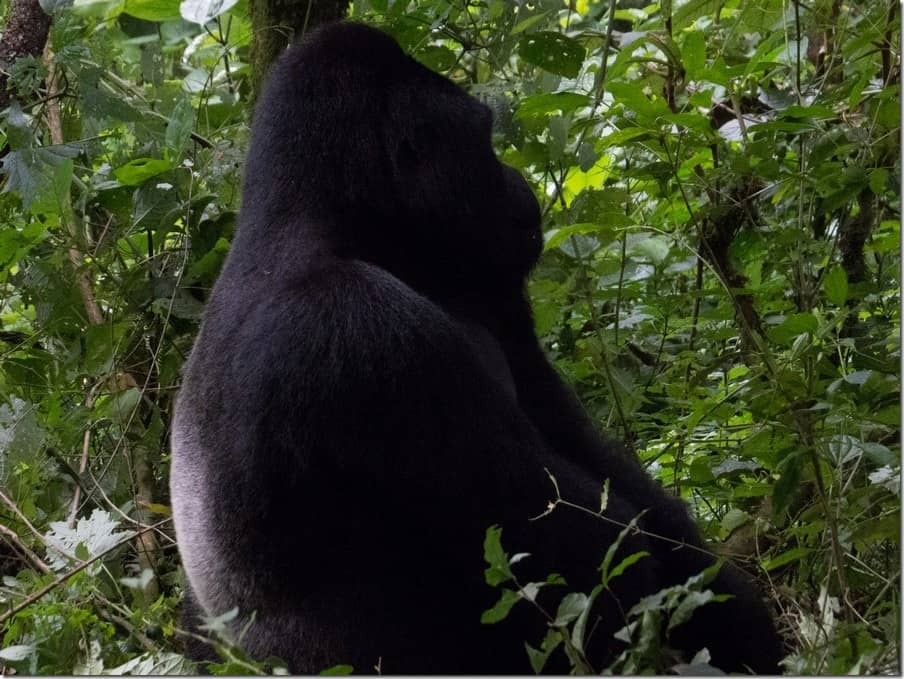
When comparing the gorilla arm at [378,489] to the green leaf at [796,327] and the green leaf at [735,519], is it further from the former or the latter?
the green leaf at [735,519]

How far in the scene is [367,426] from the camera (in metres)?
1.78

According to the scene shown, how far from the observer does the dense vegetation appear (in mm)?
2160

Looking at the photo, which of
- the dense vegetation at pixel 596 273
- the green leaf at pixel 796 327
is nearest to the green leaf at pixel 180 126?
the dense vegetation at pixel 596 273

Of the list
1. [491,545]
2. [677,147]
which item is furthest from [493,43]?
[491,545]

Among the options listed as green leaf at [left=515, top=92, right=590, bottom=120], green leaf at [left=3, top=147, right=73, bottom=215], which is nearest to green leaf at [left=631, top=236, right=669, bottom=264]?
green leaf at [left=515, top=92, right=590, bottom=120]

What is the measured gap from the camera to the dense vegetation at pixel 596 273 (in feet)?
7.09

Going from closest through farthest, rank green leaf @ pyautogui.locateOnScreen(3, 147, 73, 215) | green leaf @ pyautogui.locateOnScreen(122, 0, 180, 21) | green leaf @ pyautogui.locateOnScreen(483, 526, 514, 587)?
green leaf @ pyautogui.locateOnScreen(483, 526, 514, 587) < green leaf @ pyautogui.locateOnScreen(3, 147, 73, 215) < green leaf @ pyautogui.locateOnScreen(122, 0, 180, 21)

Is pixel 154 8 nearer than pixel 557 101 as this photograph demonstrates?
No

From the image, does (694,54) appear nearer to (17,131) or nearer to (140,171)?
(140,171)

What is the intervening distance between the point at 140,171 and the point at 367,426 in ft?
4.12

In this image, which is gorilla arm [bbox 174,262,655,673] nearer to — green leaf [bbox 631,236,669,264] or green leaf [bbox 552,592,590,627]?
green leaf [bbox 552,592,590,627]

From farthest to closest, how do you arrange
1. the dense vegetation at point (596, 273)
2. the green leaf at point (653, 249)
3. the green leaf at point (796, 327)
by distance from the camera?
the green leaf at point (653, 249)
the dense vegetation at point (596, 273)
the green leaf at point (796, 327)

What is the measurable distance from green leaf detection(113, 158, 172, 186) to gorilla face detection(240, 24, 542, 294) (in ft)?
1.85

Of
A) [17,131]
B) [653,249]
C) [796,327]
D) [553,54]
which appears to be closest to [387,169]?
[553,54]
